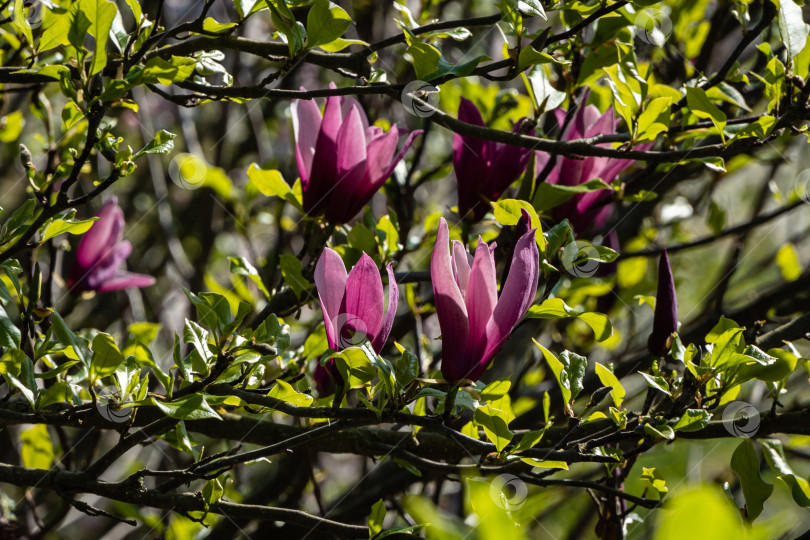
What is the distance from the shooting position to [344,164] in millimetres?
1033

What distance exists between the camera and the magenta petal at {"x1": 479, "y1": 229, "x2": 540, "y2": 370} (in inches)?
29.4

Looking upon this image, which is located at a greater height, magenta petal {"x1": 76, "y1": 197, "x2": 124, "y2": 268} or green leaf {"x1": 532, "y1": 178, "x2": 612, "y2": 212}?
green leaf {"x1": 532, "y1": 178, "x2": 612, "y2": 212}

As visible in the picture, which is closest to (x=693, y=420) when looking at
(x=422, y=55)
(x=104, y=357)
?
(x=422, y=55)

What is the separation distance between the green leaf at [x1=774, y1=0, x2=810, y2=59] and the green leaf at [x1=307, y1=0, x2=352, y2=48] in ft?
1.62

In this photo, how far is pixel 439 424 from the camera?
0.75 metres

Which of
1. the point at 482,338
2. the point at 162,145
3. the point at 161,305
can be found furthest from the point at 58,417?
the point at 161,305

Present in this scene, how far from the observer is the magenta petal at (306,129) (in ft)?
3.54

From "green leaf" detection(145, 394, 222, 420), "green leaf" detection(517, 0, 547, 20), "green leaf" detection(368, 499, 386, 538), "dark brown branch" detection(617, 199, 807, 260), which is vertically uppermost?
"green leaf" detection(517, 0, 547, 20)

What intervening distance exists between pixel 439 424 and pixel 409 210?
584 mm

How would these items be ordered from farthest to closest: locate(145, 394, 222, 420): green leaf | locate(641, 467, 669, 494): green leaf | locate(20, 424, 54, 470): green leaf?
1. locate(20, 424, 54, 470): green leaf
2. locate(641, 467, 669, 494): green leaf
3. locate(145, 394, 222, 420): green leaf

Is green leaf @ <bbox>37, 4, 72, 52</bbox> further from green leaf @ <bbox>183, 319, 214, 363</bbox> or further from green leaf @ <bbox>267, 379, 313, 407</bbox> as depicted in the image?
green leaf @ <bbox>267, 379, 313, 407</bbox>

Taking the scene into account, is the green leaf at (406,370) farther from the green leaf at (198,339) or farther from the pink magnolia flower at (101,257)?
the pink magnolia flower at (101,257)

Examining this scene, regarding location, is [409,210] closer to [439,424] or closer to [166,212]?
[439,424]

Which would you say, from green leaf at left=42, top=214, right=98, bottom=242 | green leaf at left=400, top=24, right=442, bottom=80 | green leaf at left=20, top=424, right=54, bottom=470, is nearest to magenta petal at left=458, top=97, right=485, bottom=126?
green leaf at left=400, top=24, right=442, bottom=80
